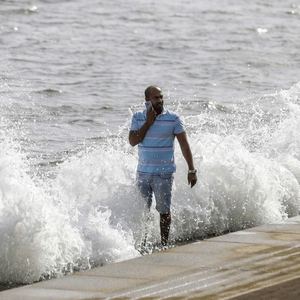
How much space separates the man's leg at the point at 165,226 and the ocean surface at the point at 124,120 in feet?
0.67

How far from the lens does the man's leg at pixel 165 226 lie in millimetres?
7922

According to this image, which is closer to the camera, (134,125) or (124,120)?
(134,125)

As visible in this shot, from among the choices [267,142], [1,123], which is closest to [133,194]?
[267,142]

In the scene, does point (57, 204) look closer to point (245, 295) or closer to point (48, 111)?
point (245, 295)

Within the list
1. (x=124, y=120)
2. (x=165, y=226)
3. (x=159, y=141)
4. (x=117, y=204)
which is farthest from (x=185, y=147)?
(x=124, y=120)

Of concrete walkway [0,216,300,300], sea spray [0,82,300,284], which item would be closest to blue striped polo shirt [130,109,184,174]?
sea spray [0,82,300,284]

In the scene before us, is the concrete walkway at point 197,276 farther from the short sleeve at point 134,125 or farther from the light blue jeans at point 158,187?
the short sleeve at point 134,125

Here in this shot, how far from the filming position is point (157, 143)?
758 cm

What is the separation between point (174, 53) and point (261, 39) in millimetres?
7437

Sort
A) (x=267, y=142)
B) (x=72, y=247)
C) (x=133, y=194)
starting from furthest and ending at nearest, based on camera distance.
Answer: (x=267, y=142) → (x=133, y=194) → (x=72, y=247)

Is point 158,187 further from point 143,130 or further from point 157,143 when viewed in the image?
point 143,130

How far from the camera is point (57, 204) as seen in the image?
933cm

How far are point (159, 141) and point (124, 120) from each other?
11312mm

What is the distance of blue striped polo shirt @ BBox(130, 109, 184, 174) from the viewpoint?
755cm
